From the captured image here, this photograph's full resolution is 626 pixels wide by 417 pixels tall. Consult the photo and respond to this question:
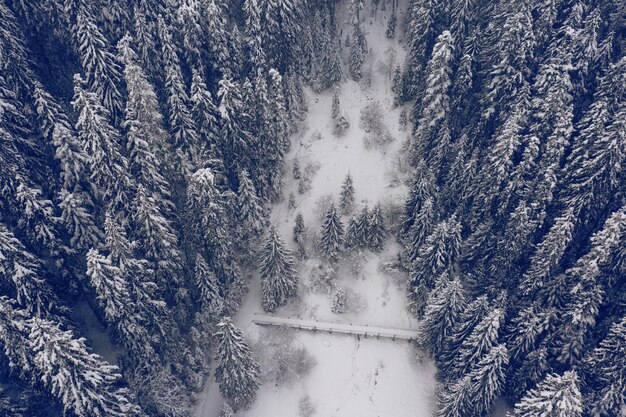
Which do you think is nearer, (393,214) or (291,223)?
(393,214)

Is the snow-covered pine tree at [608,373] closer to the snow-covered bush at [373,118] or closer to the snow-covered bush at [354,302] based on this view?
the snow-covered bush at [354,302]

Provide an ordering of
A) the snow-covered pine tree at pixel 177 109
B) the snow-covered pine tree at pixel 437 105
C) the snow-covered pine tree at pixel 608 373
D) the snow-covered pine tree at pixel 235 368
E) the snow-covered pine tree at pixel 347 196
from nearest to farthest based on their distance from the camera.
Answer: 1. the snow-covered pine tree at pixel 608 373
2. the snow-covered pine tree at pixel 235 368
3. the snow-covered pine tree at pixel 177 109
4. the snow-covered pine tree at pixel 437 105
5. the snow-covered pine tree at pixel 347 196

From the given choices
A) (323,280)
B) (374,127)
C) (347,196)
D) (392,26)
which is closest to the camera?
(323,280)

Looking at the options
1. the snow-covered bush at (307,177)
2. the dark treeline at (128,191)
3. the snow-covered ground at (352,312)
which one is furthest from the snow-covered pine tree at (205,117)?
the snow-covered bush at (307,177)

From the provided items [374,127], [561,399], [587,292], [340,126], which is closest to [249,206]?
[340,126]

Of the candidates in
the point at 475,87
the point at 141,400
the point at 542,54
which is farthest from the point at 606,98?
the point at 141,400

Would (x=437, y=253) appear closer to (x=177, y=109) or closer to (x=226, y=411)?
(x=226, y=411)

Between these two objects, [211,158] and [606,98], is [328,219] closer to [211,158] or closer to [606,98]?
[211,158]
